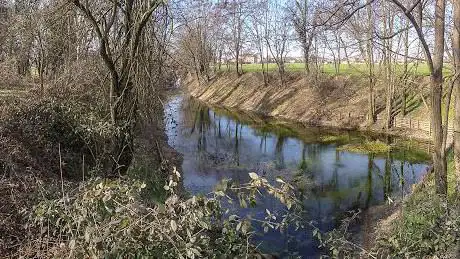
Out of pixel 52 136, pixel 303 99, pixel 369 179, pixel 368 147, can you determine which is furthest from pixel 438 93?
pixel 303 99

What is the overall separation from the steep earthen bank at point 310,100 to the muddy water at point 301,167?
90.4 inches

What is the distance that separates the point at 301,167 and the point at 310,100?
17.1 meters

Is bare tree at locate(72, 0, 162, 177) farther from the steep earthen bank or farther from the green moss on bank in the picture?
the steep earthen bank

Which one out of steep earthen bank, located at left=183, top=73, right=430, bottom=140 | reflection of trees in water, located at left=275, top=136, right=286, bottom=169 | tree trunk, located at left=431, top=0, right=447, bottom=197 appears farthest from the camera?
steep earthen bank, located at left=183, top=73, right=430, bottom=140

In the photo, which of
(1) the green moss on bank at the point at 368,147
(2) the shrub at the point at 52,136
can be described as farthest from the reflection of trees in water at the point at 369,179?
(2) the shrub at the point at 52,136

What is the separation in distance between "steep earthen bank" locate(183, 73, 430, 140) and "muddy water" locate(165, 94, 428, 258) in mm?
2296

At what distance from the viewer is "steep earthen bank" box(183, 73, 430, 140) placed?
98.1 feet

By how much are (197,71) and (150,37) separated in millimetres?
49315

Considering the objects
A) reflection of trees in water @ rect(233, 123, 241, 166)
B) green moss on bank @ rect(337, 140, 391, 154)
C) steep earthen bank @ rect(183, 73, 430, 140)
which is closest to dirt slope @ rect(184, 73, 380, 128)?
steep earthen bank @ rect(183, 73, 430, 140)

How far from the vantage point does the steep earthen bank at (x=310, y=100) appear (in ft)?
98.1

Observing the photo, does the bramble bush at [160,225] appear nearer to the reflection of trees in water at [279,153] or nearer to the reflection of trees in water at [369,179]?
the reflection of trees in water at [369,179]

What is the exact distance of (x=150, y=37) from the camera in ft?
28.0

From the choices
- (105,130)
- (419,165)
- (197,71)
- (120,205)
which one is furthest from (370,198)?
(197,71)

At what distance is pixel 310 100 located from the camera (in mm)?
35625
